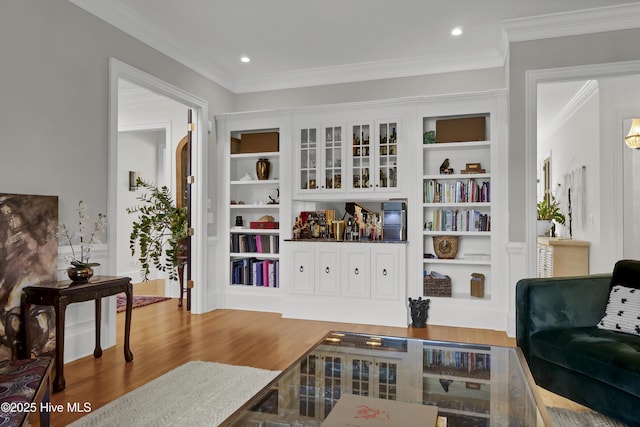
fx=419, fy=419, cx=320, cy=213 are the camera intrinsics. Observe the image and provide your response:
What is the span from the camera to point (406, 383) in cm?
177

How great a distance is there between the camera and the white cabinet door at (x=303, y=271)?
183 inches

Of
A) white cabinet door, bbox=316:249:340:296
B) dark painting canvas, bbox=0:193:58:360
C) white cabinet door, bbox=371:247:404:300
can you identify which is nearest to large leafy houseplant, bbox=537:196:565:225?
white cabinet door, bbox=371:247:404:300

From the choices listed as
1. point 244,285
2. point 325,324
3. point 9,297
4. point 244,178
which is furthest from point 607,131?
point 9,297

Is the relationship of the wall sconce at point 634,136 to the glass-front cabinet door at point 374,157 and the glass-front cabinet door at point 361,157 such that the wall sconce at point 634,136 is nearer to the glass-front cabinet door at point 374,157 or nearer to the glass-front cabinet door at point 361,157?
the glass-front cabinet door at point 374,157

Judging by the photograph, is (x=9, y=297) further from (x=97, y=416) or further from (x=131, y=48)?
(x=131, y=48)

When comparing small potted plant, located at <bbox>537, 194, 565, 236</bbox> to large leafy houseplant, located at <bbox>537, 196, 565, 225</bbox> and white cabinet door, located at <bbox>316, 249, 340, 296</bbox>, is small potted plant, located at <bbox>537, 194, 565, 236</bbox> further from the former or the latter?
white cabinet door, located at <bbox>316, 249, 340, 296</bbox>

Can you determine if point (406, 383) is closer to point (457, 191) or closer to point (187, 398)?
point (187, 398)

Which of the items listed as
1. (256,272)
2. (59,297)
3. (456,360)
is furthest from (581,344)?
(256,272)

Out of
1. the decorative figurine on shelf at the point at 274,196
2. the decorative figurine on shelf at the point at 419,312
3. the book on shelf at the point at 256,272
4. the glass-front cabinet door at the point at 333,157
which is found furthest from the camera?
the decorative figurine on shelf at the point at 274,196

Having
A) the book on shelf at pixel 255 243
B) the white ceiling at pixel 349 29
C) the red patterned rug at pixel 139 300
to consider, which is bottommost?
the red patterned rug at pixel 139 300

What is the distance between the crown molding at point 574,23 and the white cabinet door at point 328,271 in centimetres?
275

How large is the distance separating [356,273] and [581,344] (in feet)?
8.01

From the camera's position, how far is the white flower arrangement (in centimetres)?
306

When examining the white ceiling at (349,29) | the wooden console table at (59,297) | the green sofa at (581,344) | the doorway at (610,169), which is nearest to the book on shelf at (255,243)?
the white ceiling at (349,29)
